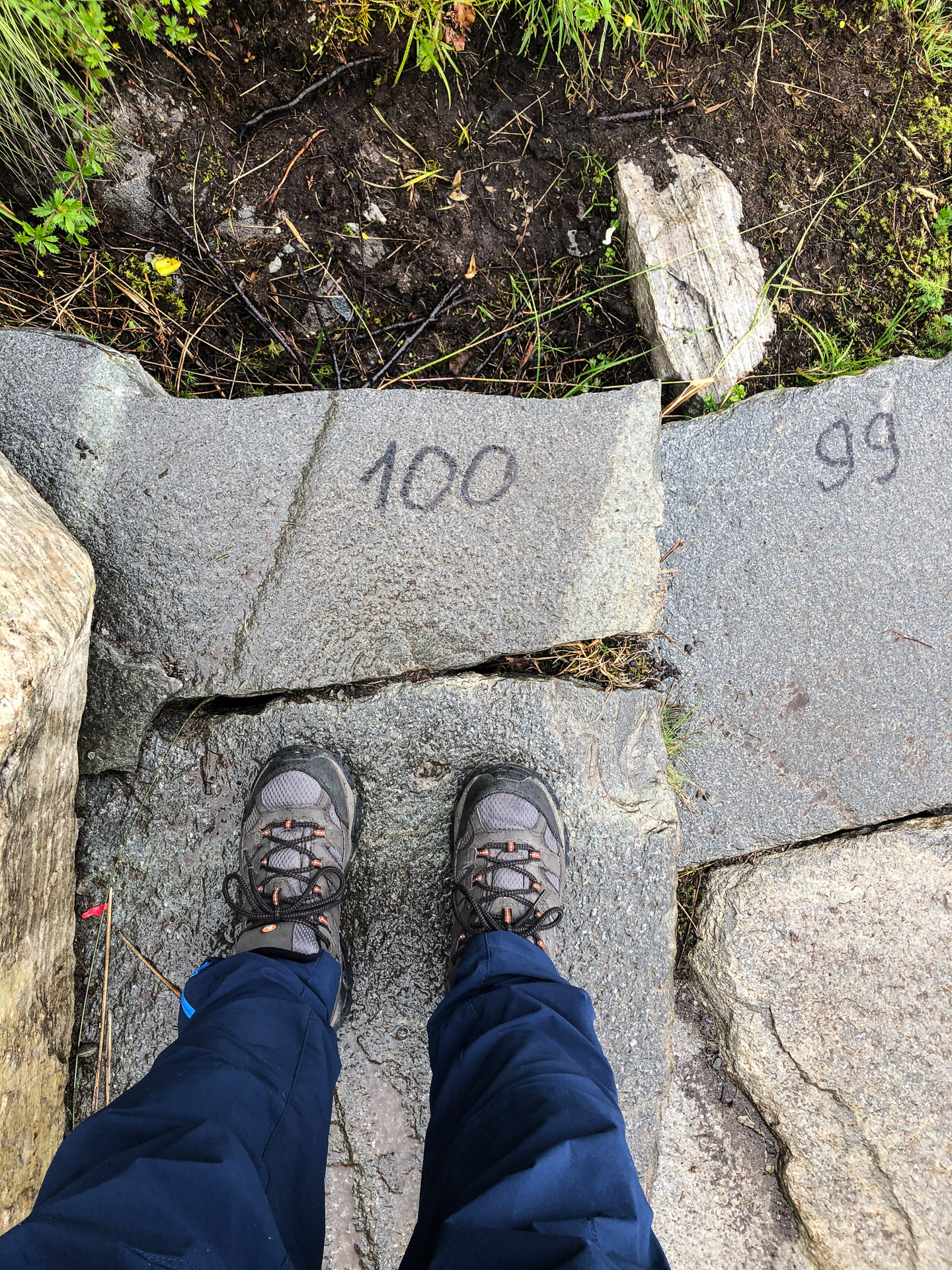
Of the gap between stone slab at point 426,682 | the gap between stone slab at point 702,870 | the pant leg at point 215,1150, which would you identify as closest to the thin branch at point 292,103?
the gap between stone slab at point 426,682

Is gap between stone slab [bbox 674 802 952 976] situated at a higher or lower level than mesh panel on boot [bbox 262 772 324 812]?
lower

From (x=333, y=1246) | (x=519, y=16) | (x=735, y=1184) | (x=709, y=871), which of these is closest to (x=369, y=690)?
(x=709, y=871)

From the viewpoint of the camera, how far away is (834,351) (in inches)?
82.7

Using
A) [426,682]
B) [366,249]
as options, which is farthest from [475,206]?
[426,682]

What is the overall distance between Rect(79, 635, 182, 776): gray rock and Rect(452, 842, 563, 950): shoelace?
83 centimetres

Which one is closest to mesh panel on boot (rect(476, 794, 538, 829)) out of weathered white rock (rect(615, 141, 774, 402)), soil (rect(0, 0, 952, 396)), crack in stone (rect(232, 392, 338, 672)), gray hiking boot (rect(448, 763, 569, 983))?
gray hiking boot (rect(448, 763, 569, 983))

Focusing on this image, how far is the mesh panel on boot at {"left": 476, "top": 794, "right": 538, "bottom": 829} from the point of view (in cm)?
172

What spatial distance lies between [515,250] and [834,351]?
948mm

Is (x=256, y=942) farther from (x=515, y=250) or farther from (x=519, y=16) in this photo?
(x=519, y=16)

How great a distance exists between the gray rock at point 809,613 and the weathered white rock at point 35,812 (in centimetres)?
141

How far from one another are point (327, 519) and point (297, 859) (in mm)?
803

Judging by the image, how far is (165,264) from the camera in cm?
200

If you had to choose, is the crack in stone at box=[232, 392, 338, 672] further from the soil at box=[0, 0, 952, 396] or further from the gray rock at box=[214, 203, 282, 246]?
the gray rock at box=[214, 203, 282, 246]

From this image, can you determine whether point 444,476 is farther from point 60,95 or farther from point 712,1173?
point 712,1173
